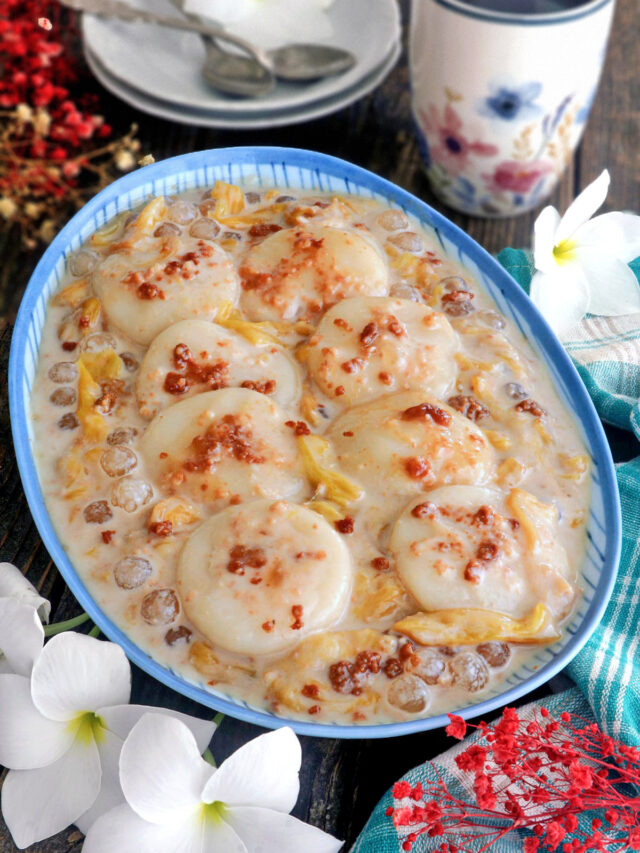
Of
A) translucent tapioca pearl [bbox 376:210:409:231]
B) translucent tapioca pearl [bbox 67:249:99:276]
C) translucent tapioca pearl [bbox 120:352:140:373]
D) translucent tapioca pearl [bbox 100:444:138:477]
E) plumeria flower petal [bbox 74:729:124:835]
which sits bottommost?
plumeria flower petal [bbox 74:729:124:835]

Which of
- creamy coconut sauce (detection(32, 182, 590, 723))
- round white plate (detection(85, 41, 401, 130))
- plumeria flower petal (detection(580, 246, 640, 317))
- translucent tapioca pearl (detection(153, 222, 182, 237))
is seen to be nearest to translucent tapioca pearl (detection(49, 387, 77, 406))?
creamy coconut sauce (detection(32, 182, 590, 723))

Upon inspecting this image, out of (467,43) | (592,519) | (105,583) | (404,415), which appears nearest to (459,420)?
(404,415)

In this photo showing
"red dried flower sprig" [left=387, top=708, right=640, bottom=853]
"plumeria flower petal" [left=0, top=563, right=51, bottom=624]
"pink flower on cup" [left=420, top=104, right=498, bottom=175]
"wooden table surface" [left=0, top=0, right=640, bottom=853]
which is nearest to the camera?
"red dried flower sprig" [left=387, top=708, right=640, bottom=853]

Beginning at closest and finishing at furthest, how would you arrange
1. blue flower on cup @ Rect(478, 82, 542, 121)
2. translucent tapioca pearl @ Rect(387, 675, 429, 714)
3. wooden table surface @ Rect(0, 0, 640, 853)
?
1. translucent tapioca pearl @ Rect(387, 675, 429, 714)
2. wooden table surface @ Rect(0, 0, 640, 853)
3. blue flower on cup @ Rect(478, 82, 542, 121)

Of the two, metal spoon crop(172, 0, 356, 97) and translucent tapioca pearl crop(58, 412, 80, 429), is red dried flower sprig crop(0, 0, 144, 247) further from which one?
translucent tapioca pearl crop(58, 412, 80, 429)

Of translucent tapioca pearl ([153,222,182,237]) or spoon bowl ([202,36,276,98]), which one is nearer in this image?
translucent tapioca pearl ([153,222,182,237])

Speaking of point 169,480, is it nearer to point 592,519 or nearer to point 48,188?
point 592,519

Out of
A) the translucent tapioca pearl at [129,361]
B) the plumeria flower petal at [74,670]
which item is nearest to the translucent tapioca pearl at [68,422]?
the translucent tapioca pearl at [129,361]
